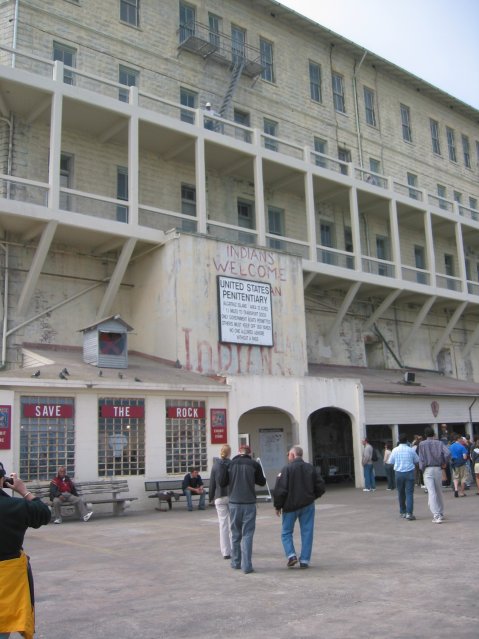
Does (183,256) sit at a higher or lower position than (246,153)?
lower

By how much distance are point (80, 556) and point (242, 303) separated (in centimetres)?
1297

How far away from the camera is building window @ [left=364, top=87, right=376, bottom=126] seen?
33.7 metres

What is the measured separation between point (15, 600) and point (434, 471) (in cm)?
956

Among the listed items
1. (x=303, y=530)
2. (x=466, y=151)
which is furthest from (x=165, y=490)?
(x=466, y=151)

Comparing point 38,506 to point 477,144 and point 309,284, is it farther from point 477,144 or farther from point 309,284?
point 477,144

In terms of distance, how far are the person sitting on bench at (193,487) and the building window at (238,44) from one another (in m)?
17.7

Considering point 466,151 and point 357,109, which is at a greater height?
point 466,151

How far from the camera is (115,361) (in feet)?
61.0

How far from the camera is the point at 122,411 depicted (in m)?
17.1

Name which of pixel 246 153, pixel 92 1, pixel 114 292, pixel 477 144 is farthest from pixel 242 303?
pixel 477 144

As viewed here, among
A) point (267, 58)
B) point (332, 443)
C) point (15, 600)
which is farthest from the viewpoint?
point (267, 58)

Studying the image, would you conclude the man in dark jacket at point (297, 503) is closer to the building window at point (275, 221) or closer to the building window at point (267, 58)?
the building window at point (275, 221)

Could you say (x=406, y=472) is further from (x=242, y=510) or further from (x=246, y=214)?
(x=246, y=214)

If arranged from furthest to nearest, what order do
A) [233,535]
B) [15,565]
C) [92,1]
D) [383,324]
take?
[383,324]
[92,1]
[233,535]
[15,565]
